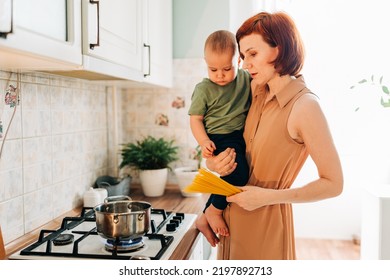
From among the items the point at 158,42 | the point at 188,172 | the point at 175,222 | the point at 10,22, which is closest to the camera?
the point at 10,22

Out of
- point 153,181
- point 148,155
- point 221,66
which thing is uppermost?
point 221,66

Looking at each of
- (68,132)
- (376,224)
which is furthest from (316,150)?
(68,132)

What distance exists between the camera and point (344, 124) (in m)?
1.84

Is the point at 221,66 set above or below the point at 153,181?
above

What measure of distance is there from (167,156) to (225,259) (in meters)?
0.79

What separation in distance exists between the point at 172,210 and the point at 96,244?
46cm

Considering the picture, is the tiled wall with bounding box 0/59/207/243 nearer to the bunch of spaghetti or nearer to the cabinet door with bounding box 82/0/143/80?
the cabinet door with bounding box 82/0/143/80

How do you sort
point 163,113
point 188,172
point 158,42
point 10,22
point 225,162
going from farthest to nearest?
1. point 163,113
2. point 188,172
3. point 158,42
4. point 225,162
5. point 10,22

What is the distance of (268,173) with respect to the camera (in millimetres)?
925

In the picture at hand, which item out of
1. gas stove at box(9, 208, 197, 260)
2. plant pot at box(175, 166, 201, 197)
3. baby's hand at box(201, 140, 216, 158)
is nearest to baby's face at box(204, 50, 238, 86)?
baby's hand at box(201, 140, 216, 158)

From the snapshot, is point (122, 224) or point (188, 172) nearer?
point (122, 224)

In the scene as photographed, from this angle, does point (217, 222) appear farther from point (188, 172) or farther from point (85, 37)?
point (188, 172)
